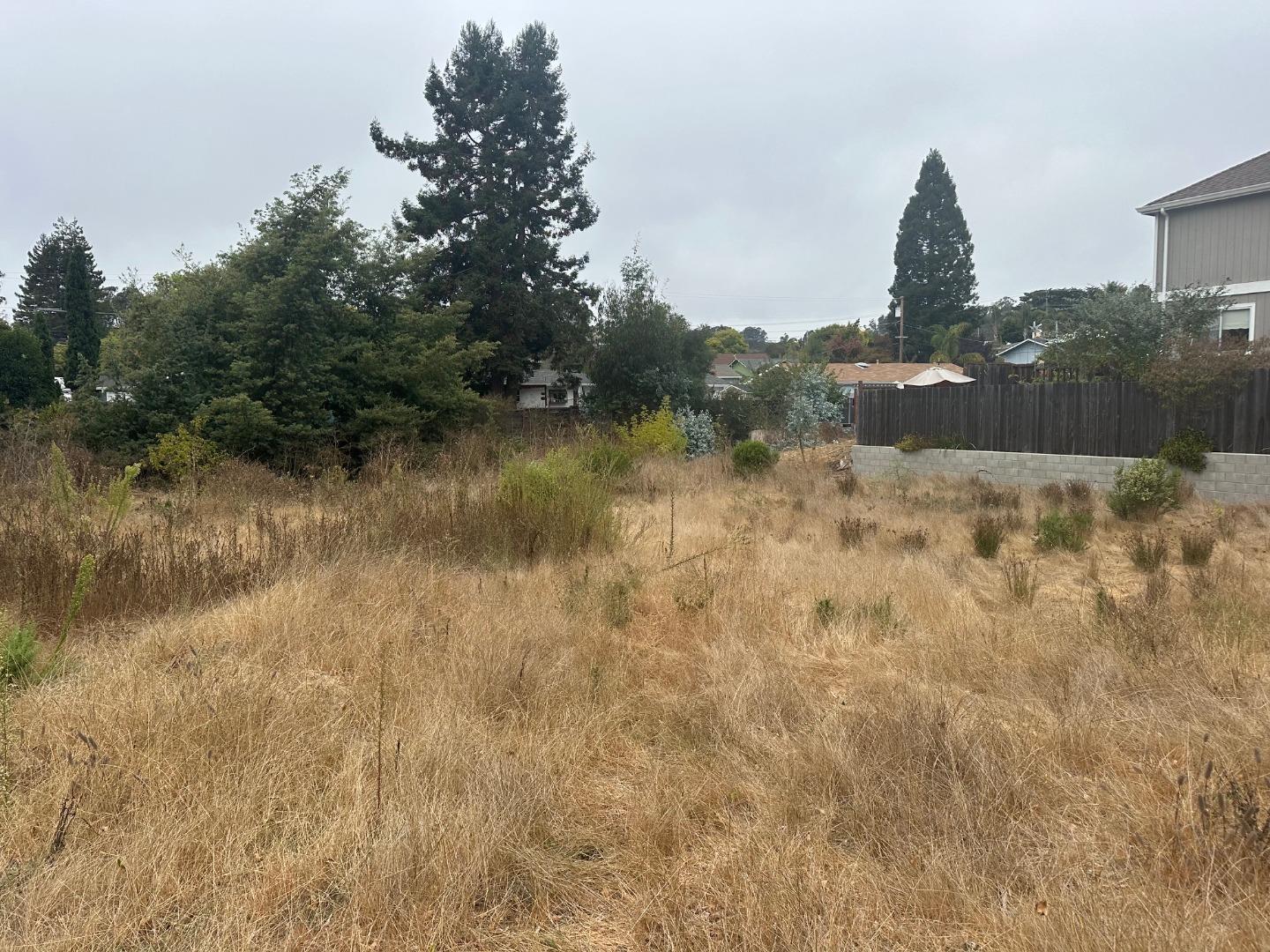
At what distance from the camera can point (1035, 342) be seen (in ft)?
144

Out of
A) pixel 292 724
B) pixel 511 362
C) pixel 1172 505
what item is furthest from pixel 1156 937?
pixel 511 362

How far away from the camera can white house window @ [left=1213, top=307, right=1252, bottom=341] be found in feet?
54.8

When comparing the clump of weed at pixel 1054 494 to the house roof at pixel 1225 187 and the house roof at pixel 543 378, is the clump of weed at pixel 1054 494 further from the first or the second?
the house roof at pixel 543 378

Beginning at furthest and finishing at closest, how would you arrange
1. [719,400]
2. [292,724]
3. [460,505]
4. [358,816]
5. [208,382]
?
1. [719,400]
2. [208,382]
3. [460,505]
4. [292,724]
5. [358,816]

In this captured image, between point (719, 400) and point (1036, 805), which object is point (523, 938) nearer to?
point (1036, 805)

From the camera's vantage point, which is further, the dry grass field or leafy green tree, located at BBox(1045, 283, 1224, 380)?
leafy green tree, located at BBox(1045, 283, 1224, 380)

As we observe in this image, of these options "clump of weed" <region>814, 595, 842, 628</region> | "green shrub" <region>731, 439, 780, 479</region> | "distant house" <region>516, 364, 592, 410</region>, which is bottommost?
"clump of weed" <region>814, 595, 842, 628</region>

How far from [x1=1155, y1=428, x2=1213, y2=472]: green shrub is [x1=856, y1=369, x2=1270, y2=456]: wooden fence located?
0.15 metres

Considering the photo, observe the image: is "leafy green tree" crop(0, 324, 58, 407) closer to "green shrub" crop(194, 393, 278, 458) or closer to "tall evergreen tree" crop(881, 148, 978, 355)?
"green shrub" crop(194, 393, 278, 458)

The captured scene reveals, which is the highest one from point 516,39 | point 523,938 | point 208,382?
point 516,39

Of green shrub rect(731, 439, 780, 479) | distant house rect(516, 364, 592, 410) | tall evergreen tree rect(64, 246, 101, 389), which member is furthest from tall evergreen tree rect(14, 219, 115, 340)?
green shrub rect(731, 439, 780, 479)

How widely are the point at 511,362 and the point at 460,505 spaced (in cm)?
1935

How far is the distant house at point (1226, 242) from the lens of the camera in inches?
653

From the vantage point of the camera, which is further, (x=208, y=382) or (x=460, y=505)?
(x=208, y=382)
